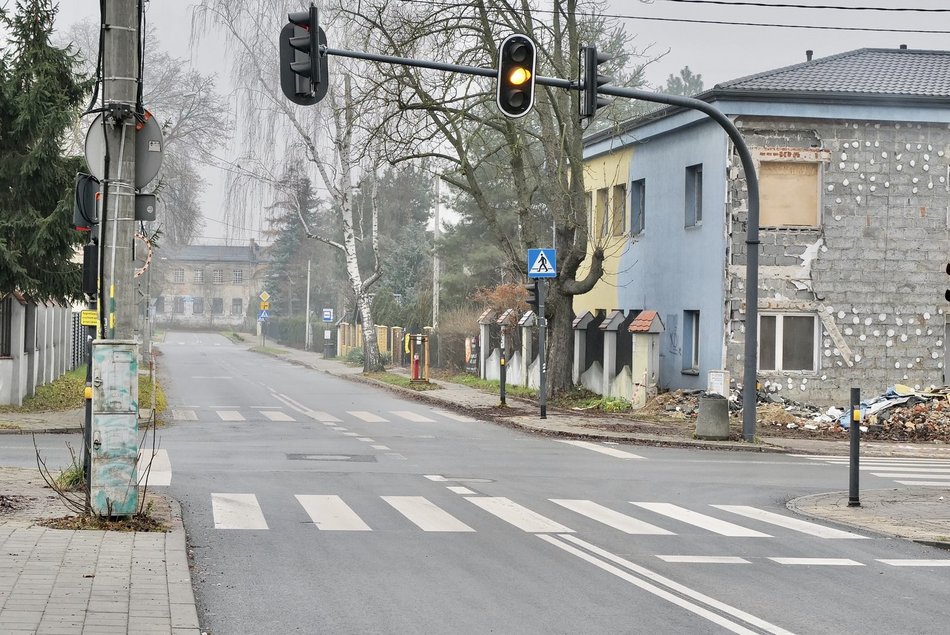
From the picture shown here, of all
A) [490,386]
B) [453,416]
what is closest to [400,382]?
[490,386]

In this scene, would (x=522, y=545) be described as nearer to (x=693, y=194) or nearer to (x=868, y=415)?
(x=868, y=415)

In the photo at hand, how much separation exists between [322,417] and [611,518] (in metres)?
15.2

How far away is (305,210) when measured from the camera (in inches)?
3814

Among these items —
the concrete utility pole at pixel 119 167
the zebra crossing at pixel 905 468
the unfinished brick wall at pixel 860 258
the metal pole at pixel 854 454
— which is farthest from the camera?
the unfinished brick wall at pixel 860 258

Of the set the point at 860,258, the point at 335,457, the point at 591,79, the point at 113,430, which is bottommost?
the point at 335,457

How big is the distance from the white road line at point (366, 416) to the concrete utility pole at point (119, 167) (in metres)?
15.6

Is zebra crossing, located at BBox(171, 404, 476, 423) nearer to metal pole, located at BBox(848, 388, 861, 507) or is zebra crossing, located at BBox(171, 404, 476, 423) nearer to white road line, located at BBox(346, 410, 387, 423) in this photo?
white road line, located at BBox(346, 410, 387, 423)

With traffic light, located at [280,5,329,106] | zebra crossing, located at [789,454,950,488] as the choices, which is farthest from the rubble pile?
traffic light, located at [280,5,329,106]

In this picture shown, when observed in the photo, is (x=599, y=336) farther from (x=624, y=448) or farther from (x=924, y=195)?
(x=624, y=448)

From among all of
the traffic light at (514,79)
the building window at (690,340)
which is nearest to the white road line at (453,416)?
the building window at (690,340)

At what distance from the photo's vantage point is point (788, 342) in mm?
29031

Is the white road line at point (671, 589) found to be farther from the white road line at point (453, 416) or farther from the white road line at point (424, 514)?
the white road line at point (453, 416)

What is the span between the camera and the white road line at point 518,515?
39.4ft

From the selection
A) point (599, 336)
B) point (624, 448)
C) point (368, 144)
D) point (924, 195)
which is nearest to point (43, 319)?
point (368, 144)
